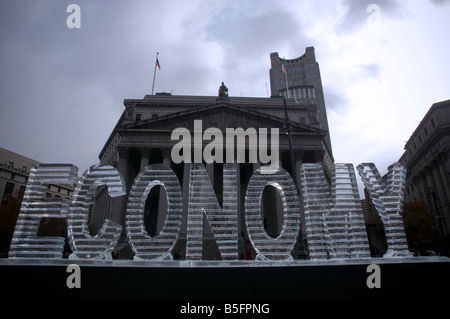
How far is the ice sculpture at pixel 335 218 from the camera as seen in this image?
5.36 metres

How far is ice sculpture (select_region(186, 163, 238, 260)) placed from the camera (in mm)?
5453

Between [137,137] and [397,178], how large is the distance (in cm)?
3416

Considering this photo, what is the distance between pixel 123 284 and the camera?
175 inches

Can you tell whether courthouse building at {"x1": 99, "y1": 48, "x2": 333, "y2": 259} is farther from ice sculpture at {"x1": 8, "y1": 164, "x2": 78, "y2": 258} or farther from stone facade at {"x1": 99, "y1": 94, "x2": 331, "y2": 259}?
ice sculpture at {"x1": 8, "y1": 164, "x2": 78, "y2": 258}

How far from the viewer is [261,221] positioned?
5629 mm

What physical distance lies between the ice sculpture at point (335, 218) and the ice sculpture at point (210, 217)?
1.59 m

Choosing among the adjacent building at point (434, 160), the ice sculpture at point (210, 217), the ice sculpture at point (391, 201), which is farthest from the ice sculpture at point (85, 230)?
the adjacent building at point (434, 160)

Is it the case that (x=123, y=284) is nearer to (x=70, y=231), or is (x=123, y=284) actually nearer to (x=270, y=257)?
(x=70, y=231)

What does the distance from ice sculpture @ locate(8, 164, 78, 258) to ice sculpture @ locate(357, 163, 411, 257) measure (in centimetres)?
661

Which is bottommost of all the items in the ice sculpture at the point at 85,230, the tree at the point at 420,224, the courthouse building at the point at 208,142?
the ice sculpture at the point at 85,230

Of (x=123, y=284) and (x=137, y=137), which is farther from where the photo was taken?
(x=137, y=137)

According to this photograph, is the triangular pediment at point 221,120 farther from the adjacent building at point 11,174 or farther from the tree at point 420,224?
the adjacent building at point 11,174

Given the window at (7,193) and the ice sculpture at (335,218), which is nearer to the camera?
the ice sculpture at (335,218)

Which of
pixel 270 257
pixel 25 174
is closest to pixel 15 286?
pixel 270 257
